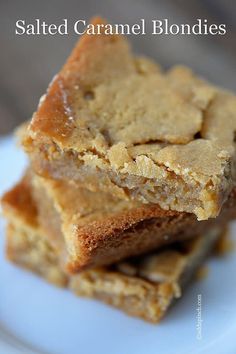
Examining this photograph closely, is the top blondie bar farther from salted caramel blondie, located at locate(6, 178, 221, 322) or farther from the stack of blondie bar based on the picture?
salted caramel blondie, located at locate(6, 178, 221, 322)

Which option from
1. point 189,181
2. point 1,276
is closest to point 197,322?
point 189,181

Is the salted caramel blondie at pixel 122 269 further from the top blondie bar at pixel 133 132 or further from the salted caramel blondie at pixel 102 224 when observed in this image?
the top blondie bar at pixel 133 132

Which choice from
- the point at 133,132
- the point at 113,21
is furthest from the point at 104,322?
the point at 113,21

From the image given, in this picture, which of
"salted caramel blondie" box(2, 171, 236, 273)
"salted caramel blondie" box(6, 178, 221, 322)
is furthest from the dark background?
"salted caramel blondie" box(2, 171, 236, 273)

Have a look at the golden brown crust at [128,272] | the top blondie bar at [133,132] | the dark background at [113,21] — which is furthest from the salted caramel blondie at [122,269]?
the dark background at [113,21]

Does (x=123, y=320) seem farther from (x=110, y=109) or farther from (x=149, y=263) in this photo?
(x=110, y=109)

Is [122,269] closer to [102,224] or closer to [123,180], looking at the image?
[102,224]

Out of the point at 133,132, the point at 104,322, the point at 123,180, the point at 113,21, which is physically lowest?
the point at 104,322
